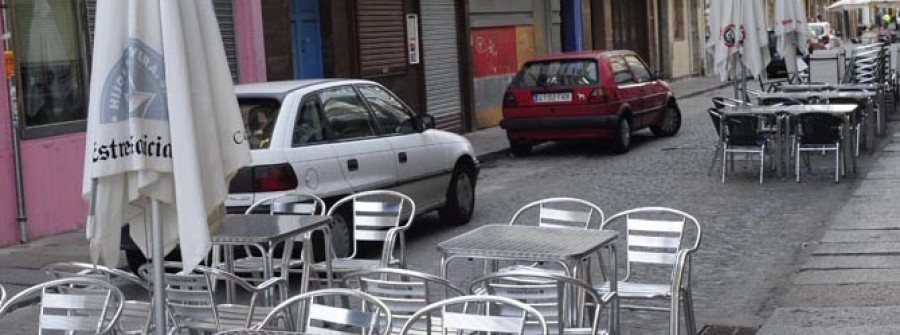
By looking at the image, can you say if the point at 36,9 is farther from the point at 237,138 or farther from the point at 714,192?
the point at 237,138

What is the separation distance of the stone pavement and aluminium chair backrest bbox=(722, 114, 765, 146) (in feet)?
5.95

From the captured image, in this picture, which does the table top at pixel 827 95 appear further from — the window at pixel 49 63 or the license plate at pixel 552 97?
the window at pixel 49 63

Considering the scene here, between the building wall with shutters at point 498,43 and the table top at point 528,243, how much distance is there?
16665 millimetres

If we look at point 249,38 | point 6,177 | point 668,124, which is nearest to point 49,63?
point 6,177

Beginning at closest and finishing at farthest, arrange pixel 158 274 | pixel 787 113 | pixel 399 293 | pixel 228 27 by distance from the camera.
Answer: pixel 158 274, pixel 399 293, pixel 787 113, pixel 228 27

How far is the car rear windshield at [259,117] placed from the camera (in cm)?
968

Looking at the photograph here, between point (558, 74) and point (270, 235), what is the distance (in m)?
11.6

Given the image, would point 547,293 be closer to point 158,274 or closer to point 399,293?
point 399,293

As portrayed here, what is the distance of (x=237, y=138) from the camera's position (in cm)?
514

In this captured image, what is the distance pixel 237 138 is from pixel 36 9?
825 cm

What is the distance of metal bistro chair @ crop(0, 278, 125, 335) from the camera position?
206 inches

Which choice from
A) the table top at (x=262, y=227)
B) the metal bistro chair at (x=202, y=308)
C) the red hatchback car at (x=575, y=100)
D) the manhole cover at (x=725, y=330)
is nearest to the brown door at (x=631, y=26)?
the red hatchback car at (x=575, y=100)

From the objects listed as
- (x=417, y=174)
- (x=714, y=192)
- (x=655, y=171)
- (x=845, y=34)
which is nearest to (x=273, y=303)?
(x=417, y=174)

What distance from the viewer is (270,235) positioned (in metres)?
6.88
